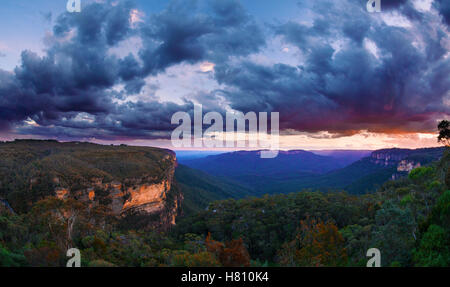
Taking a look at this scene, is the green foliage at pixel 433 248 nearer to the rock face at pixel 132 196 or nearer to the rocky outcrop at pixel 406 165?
the rock face at pixel 132 196

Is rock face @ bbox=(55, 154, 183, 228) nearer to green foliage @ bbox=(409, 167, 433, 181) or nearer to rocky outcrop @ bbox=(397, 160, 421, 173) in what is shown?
green foliage @ bbox=(409, 167, 433, 181)

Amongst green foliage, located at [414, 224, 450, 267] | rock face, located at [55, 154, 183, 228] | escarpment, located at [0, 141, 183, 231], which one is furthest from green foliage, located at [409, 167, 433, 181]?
rock face, located at [55, 154, 183, 228]

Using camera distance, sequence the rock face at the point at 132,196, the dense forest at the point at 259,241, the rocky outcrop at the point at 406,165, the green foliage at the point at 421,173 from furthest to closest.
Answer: the rocky outcrop at the point at 406,165
the rock face at the point at 132,196
the green foliage at the point at 421,173
the dense forest at the point at 259,241

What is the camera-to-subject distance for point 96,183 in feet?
250

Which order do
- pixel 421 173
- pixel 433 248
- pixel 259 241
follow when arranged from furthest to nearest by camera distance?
pixel 421 173
pixel 259 241
pixel 433 248

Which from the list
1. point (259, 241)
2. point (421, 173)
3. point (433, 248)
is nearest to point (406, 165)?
point (421, 173)

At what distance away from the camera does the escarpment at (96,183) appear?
6119 centimetres

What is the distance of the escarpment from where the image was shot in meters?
61.2

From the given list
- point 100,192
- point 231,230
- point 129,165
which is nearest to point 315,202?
point 231,230

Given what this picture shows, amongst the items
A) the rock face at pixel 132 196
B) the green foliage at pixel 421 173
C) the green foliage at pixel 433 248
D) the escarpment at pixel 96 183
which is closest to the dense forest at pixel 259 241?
the green foliage at pixel 433 248

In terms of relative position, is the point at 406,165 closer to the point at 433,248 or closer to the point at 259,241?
the point at 259,241

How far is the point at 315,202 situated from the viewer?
160 ft

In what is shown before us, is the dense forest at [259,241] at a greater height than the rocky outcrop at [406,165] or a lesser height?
greater
